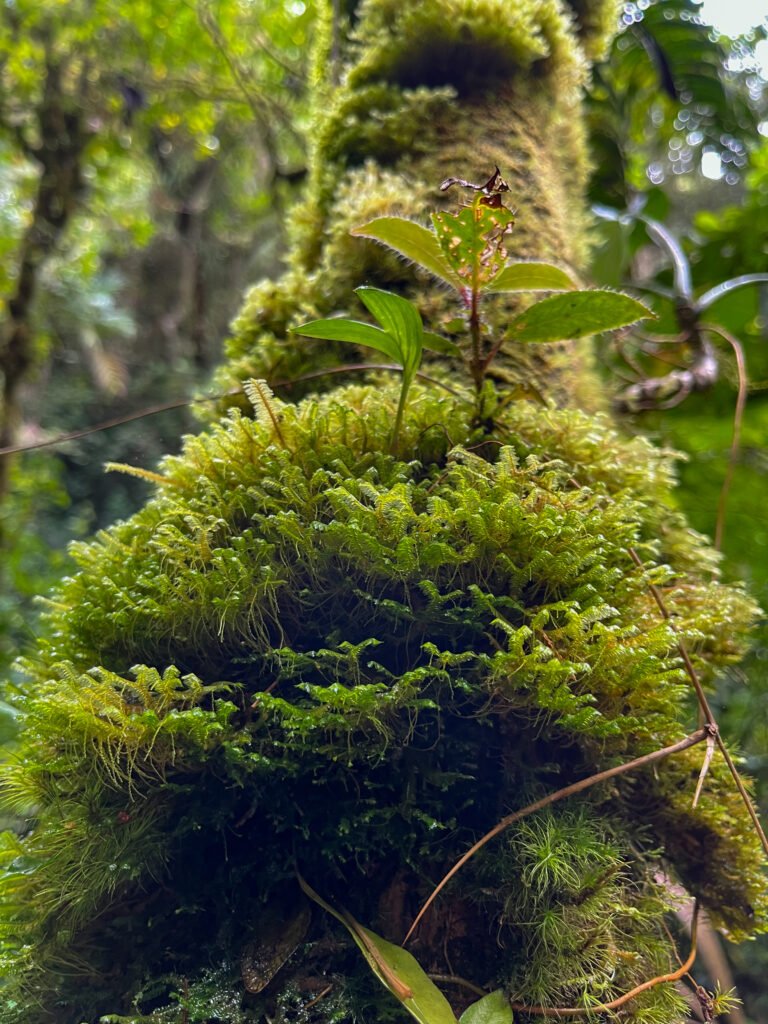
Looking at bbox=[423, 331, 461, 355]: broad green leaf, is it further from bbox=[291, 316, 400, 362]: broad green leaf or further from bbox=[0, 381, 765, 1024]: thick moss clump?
bbox=[0, 381, 765, 1024]: thick moss clump

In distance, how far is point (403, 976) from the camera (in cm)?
61

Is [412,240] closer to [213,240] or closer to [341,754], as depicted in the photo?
[341,754]

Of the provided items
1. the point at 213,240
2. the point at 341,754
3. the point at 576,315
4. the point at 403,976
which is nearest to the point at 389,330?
the point at 576,315

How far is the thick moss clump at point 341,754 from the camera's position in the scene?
645mm

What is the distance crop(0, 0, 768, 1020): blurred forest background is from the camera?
199 centimetres

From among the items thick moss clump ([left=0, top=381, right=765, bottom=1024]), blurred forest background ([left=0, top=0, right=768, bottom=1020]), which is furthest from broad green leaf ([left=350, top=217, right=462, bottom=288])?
blurred forest background ([left=0, top=0, right=768, bottom=1020])

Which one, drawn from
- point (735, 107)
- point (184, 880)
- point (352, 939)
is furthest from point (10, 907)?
point (735, 107)

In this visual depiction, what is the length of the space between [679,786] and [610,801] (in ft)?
0.37

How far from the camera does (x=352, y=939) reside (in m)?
0.66

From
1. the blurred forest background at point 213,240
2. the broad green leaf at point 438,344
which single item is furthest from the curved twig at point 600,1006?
the broad green leaf at point 438,344

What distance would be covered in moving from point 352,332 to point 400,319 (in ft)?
0.20

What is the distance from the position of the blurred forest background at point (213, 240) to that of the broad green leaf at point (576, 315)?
40 cm

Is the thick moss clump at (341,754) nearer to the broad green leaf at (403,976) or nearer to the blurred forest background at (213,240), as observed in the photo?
the broad green leaf at (403,976)

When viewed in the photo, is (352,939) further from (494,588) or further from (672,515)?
(672,515)
